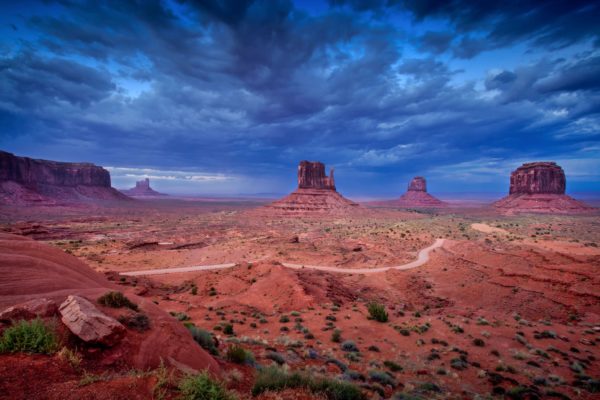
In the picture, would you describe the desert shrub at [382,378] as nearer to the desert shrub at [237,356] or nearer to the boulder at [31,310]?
the desert shrub at [237,356]

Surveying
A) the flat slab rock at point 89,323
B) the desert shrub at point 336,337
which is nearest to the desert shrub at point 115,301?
the flat slab rock at point 89,323

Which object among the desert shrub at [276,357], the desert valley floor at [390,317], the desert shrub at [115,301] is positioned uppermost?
the desert shrub at [115,301]

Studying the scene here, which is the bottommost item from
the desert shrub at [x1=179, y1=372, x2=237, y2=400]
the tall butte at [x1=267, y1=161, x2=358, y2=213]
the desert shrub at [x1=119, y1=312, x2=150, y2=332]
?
the desert shrub at [x1=179, y1=372, x2=237, y2=400]

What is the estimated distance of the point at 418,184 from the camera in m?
181

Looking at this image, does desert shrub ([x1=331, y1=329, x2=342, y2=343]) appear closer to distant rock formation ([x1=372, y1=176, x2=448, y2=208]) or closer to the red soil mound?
the red soil mound

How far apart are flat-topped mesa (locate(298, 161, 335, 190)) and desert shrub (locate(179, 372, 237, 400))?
11439 cm

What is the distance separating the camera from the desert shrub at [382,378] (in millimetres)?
9336

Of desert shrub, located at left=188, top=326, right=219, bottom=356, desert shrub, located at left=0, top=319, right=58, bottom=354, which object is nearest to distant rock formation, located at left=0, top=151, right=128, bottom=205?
desert shrub, located at left=188, top=326, right=219, bottom=356

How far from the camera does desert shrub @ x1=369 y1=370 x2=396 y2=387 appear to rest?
9.34 meters

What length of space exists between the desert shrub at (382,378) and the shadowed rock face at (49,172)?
14434 cm

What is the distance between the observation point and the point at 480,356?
12523 millimetres

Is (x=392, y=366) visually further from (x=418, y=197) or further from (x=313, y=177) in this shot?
(x=418, y=197)

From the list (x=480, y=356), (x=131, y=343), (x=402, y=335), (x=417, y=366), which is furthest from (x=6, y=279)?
(x=480, y=356)

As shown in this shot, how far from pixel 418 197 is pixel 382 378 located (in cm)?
18219
